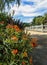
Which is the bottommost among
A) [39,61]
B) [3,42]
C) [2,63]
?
[39,61]

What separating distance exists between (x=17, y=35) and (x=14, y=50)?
0.57 metres

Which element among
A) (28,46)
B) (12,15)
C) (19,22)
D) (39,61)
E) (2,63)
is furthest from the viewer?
(19,22)

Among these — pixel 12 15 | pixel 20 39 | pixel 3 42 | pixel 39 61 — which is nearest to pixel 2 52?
pixel 3 42

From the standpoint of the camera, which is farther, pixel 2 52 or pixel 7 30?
pixel 7 30

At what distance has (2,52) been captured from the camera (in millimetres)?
4965

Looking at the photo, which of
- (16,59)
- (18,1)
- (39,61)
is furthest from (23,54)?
(18,1)

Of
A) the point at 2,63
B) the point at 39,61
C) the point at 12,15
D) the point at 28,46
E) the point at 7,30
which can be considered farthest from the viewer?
the point at 12,15

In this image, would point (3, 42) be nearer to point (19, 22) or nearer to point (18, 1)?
point (19, 22)

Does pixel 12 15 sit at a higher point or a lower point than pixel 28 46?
higher

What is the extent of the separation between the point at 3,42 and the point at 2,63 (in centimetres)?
52

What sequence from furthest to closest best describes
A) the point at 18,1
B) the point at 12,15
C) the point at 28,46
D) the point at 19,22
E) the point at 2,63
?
the point at 18,1 < the point at 19,22 < the point at 12,15 < the point at 28,46 < the point at 2,63

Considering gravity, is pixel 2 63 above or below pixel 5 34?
A: below

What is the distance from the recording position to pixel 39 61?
761 cm

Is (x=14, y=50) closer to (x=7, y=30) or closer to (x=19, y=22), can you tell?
(x=7, y=30)
